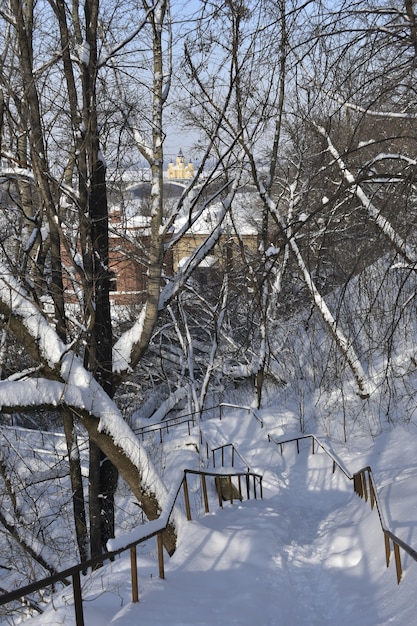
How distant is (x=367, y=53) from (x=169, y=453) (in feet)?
39.0

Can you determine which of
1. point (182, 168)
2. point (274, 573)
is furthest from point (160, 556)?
point (182, 168)

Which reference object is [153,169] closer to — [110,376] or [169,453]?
[110,376]

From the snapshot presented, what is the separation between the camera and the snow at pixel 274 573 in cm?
442

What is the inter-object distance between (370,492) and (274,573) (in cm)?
238

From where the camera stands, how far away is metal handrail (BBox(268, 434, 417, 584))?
455cm

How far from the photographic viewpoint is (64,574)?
10.3ft

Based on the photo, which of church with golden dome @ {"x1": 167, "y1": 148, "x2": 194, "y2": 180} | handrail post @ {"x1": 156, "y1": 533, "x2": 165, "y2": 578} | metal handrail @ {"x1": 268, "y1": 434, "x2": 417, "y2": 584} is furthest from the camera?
church with golden dome @ {"x1": 167, "y1": 148, "x2": 194, "y2": 180}

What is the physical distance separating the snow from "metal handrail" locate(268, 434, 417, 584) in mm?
168

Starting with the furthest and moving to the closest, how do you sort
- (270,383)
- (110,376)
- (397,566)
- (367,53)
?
(270,383) < (110,376) < (397,566) < (367,53)

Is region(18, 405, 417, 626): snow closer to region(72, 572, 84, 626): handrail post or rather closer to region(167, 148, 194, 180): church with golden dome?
region(72, 572, 84, 626): handrail post

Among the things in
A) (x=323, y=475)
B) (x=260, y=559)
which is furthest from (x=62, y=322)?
(x=323, y=475)

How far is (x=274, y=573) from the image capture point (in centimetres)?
584

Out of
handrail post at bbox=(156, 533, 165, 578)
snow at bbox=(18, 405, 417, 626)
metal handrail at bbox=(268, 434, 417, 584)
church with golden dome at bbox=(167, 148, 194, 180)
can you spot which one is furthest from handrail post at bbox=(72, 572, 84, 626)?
church with golden dome at bbox=(167, 148, 194, 180)

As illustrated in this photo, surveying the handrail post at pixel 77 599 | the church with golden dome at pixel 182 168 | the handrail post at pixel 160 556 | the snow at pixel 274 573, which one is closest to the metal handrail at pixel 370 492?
the snow at pixel 274 573
